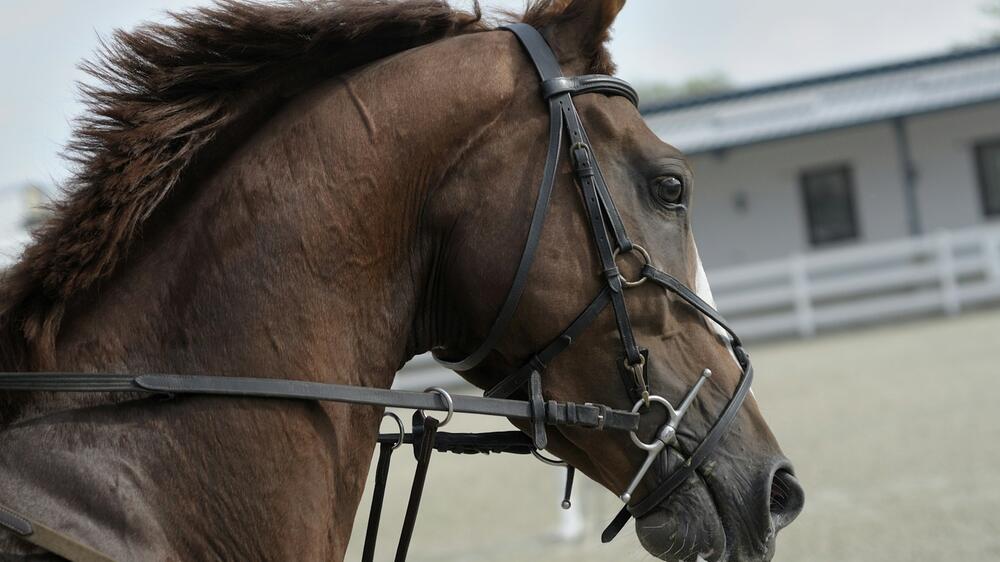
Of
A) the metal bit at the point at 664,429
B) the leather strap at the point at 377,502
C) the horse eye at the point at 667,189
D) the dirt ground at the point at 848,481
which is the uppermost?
the horse eye at the point at 667,189

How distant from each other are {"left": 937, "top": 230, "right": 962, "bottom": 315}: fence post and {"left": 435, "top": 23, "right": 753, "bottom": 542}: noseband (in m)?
20.5

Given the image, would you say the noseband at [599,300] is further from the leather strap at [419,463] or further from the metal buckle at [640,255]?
the leather strap at [419,463]

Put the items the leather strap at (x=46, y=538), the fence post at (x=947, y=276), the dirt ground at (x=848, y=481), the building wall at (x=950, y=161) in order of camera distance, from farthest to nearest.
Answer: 1. the building wall at (x=950, y=161)
2. the fence post at (x=947, y=276)
3. the dirt ground at (x=848, y=481)
4. the leather strap at (x=46, y=538)

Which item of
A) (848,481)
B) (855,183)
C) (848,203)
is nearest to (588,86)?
(848,481)

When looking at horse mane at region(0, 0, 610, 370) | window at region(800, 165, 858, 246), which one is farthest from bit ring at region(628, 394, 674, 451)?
window at region(800, 165, 858, 246)

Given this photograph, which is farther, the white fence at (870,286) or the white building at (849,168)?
the white building at (849,168)

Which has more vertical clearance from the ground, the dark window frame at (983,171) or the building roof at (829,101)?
the building roof at (829,101)

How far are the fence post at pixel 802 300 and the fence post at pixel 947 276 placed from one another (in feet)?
8.70

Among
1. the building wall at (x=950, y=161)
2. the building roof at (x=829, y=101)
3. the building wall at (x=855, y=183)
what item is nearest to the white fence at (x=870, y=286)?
the building wall at (x=950, y=161)

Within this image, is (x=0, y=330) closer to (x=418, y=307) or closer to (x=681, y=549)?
(x=418, y=307)

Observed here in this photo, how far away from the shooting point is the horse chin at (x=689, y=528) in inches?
93.0

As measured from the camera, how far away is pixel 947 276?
21250 mm

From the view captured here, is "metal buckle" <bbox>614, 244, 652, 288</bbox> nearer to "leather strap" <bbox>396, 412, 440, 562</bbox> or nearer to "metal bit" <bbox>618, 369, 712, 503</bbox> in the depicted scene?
"metal bit" <bbox>618, 369, 712, 503</bbox>

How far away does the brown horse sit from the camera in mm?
2078
